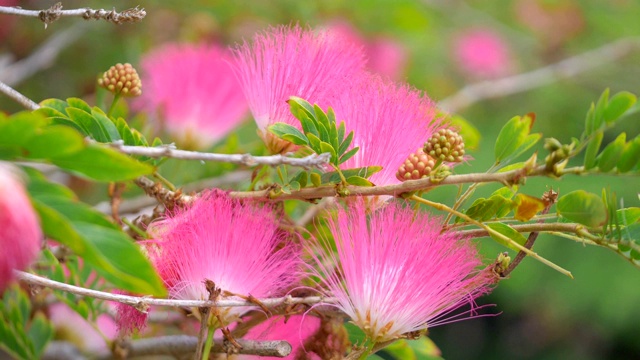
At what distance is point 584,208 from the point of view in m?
0.67

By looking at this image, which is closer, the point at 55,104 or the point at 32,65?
the point at 55,104

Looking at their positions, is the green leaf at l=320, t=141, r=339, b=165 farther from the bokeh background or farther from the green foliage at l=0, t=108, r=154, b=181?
the bokeh background

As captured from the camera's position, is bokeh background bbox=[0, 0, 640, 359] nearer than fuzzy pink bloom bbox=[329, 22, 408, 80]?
Yes

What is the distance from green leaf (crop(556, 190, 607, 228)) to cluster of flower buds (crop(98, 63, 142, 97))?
1.65 ft

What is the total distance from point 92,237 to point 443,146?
37 cm

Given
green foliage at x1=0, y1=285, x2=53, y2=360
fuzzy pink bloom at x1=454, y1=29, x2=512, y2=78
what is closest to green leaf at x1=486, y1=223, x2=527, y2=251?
green foliage at x1=0, y1=285, x2=53, y2=360

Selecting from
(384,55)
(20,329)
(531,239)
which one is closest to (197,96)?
(20,329)

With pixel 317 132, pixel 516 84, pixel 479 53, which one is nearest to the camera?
pixel 317 132

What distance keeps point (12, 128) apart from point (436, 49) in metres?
2.86

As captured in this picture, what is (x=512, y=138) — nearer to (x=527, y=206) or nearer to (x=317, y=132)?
(x=527, y=206)

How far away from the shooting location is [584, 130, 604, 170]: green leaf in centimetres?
65

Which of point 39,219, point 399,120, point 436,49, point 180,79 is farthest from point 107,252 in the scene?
point 436,49

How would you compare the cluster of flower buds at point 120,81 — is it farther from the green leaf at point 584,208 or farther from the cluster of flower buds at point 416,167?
the green leaf at point 584,208

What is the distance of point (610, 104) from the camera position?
64 cm
